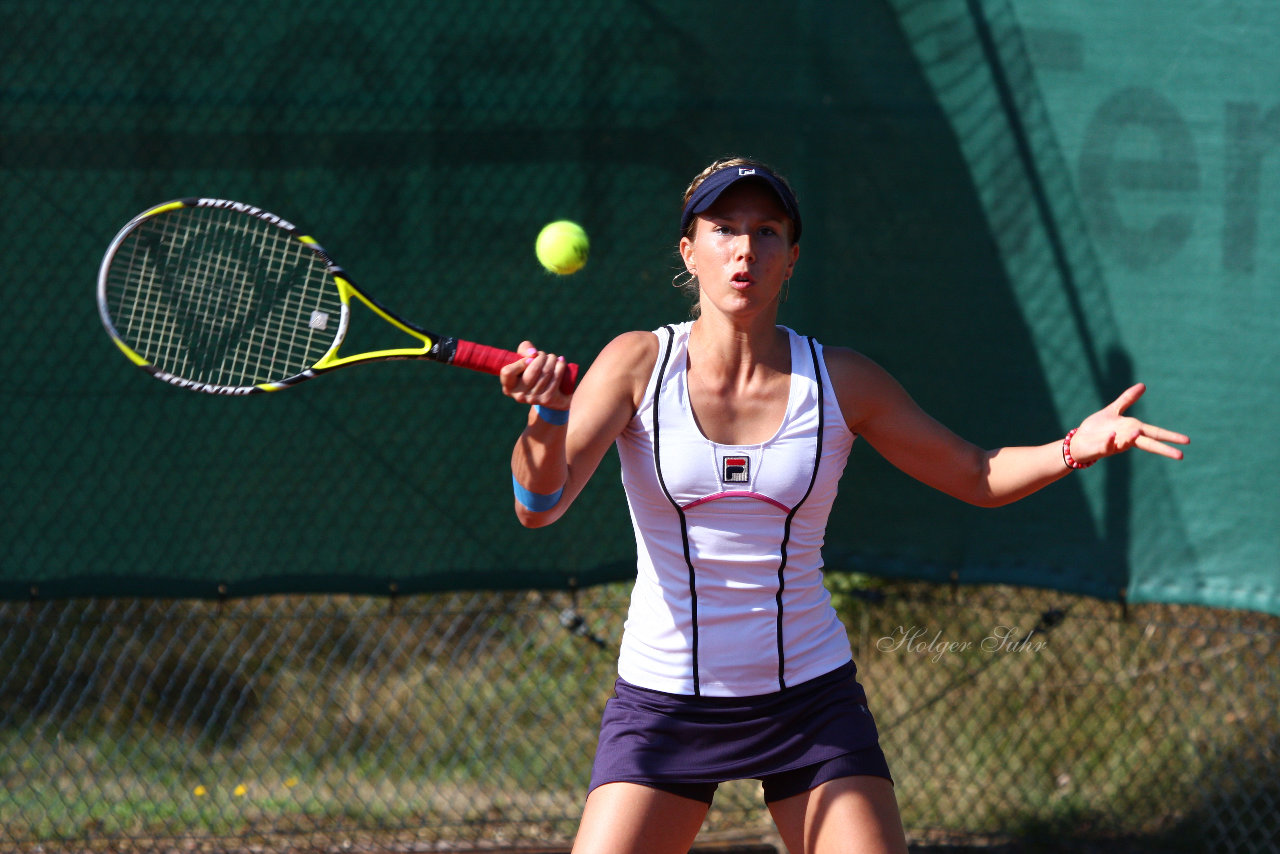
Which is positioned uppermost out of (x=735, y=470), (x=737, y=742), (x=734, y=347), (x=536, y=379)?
(x=734, y=347)

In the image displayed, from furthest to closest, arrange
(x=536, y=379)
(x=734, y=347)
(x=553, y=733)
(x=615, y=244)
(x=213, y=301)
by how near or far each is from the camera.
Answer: (x=553, y=733) < (x=615, y=244) < (x=213, y=301) < (x=734, y=347) < (x=536, y=379)

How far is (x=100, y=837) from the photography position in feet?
12.1

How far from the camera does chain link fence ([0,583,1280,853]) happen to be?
3.76 m

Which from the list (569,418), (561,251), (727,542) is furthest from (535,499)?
(561,251)

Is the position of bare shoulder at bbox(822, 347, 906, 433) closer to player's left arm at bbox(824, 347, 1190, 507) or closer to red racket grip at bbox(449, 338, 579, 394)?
player's left arm at bbox(824, 347, 1190, 507)

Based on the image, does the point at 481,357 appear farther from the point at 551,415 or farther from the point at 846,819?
the point at 846,819

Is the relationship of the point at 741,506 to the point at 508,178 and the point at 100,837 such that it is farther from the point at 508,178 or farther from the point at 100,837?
the point at 100,837

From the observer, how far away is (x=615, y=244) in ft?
11.7

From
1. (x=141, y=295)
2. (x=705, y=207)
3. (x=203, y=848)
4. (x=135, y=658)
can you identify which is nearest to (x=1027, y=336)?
(x=705, y=207)

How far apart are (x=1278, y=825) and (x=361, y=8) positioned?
3921 mm

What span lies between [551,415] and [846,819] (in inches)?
36.5

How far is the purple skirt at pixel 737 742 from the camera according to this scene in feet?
7.13

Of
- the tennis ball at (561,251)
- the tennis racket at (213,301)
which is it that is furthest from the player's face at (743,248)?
the tennis racket at (213,301)

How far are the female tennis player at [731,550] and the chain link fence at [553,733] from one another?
1.41 metres
